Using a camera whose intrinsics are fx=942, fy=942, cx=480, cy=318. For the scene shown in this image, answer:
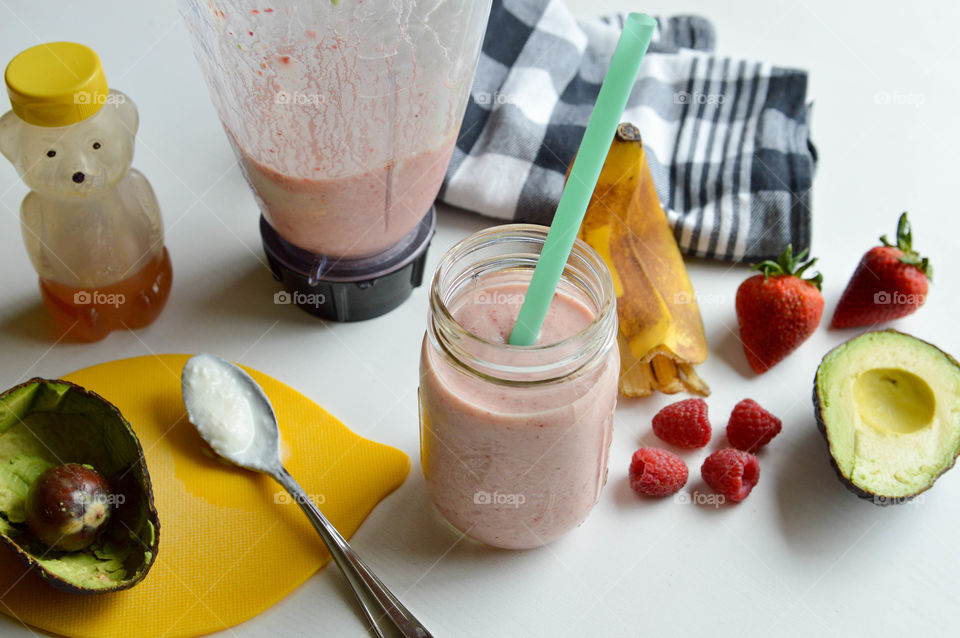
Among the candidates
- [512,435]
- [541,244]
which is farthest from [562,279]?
[512,435]

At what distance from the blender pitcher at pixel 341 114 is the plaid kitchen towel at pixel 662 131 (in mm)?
176

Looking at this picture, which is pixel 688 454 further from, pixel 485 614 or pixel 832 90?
pixel 832 90

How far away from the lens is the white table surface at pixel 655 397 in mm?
846

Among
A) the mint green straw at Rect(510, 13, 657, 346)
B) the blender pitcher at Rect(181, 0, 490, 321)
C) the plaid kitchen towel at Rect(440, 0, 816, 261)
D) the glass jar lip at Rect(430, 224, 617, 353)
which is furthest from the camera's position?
the plaid kitchen towel at Rect(440, 0, 816, 261)

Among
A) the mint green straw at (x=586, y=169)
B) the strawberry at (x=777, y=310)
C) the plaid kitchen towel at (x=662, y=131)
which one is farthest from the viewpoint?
the plaid kitchen towel at (x=662, y=131)

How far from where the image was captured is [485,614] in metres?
0.83

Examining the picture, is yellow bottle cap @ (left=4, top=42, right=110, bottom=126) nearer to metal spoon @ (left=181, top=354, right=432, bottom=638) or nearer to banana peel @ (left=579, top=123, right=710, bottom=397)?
metal spoon @ (left=181, top=354, right=432, bottom=638)

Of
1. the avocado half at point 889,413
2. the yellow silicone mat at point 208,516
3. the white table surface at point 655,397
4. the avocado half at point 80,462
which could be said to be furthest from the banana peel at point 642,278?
the avocado half at point 80,462

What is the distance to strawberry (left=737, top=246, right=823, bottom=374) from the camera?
1000 millimetres

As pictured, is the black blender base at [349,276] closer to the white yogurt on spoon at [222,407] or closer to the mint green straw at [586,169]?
the white yogurt on spoon at [222,407]

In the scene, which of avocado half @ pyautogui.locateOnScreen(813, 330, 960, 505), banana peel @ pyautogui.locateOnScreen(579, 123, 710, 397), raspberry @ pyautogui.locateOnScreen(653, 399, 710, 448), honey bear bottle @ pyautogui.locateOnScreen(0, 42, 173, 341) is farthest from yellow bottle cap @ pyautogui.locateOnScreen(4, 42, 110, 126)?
avocado half @ pyautogui.locateOnScreen(813, 330, 960, 505)

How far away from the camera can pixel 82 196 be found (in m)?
0.92

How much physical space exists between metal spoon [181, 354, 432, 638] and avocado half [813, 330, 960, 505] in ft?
1.42

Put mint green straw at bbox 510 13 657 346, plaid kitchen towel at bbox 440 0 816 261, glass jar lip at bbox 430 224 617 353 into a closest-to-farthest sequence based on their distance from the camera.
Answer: mint green straw at bbox 510 13 657 346 → glass jar lip at bbox 430 224 617 353 → plaid kitchen towel at bbox 440 0 816 261
